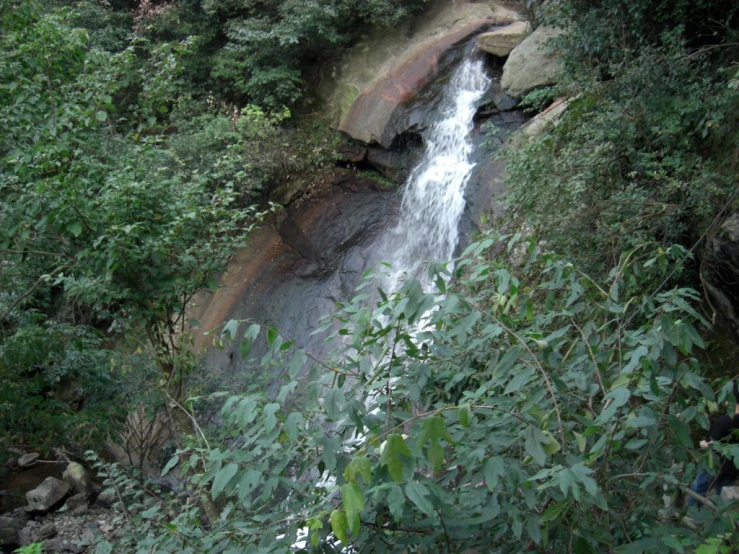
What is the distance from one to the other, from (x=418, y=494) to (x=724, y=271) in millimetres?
4892

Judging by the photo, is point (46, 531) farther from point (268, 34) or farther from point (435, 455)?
point (268, 34)

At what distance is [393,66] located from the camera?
13.6m

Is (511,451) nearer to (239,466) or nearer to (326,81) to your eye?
(239,466)

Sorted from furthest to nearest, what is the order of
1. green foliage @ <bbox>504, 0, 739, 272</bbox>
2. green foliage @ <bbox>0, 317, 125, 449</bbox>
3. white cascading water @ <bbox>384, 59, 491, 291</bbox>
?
white cascading water @ <bbox>384, 59, 491, 291</bbox> < green foliage @ <bbox>0, 317, 125, 449</bbox> < green foliage @ <bbox>504, 0, 739, 272</bbox>

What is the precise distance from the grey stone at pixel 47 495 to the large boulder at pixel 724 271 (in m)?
8.41

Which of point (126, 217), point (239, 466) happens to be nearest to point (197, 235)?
point (126, 217)

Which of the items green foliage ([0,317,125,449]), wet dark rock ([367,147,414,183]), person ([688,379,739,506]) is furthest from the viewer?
wet dark rock ([367,147,414,183])

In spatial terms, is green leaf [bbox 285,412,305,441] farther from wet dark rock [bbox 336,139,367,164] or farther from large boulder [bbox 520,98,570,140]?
wet dark rock [bbox 336,139,367,164]

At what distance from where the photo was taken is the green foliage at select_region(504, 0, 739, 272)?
242 inches

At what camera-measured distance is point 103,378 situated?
341 inches

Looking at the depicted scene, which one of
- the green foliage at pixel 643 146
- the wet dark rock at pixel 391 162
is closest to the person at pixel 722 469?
the green foliage at pixel 643 146

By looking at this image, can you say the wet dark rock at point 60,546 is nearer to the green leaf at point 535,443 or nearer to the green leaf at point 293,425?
the green leaf at point 293,425

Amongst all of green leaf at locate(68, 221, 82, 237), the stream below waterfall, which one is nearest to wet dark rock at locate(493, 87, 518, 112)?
the stream below waterfall

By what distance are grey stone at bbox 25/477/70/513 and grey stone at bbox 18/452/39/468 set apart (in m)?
1.02
